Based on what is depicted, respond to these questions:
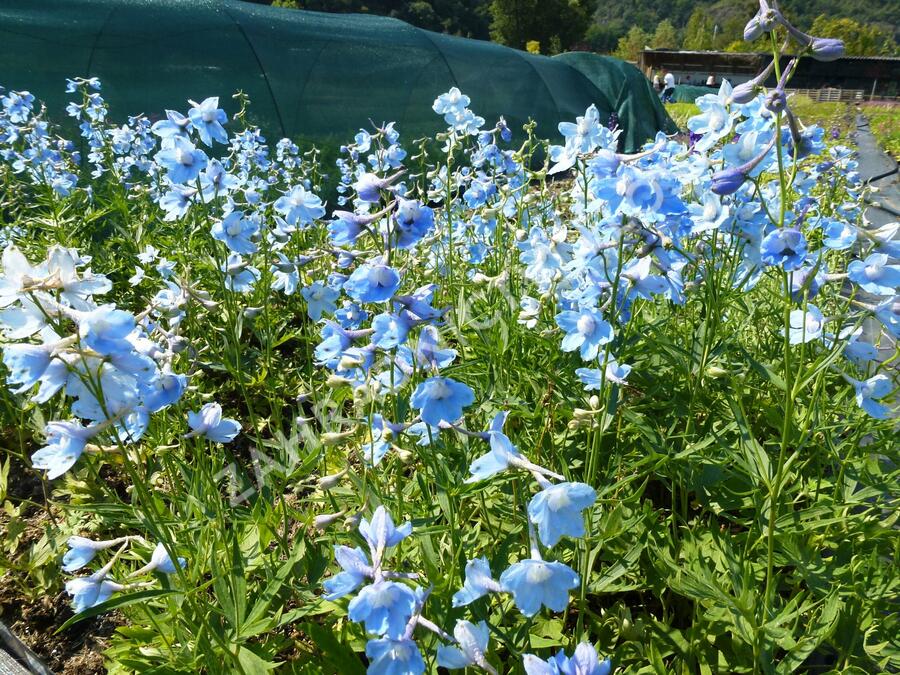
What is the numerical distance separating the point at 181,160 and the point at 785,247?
194 cm

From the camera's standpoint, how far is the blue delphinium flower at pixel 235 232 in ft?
7.80

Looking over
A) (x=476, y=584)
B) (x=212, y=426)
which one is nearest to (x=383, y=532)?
(x=476, y=584)

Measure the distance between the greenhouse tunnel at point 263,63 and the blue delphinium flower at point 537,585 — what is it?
7773 mm

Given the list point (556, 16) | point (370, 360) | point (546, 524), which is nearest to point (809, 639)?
point (546, 524)

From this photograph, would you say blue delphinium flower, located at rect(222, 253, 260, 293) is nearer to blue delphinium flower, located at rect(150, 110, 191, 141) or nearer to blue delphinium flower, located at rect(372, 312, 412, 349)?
blue delphinium flower, located at rect(150, 110, 191, 141)

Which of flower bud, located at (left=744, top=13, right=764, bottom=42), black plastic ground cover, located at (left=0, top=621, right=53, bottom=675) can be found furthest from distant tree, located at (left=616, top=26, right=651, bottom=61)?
Result: black plastic ground cover, located at (left=0, top=621, right=53, bottom=675)

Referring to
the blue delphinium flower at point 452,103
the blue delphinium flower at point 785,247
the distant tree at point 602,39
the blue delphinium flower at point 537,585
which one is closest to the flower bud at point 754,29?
the blue delphinium flower at point 785,247

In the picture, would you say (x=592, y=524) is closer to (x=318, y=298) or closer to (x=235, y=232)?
(x=318, y=298)

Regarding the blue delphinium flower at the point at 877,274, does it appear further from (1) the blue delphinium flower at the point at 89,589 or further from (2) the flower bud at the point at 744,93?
(1) the blue delphinium flower at the point at 89,589

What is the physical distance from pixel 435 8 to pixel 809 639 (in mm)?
66105

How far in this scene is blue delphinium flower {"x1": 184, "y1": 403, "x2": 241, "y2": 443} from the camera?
172 cm

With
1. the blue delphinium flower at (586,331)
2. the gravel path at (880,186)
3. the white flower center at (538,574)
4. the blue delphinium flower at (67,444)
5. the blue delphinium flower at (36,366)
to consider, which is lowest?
the gravel path at (880,186)

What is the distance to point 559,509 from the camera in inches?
46.3

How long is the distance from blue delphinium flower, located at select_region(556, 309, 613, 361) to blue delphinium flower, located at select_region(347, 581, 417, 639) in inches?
32.2
